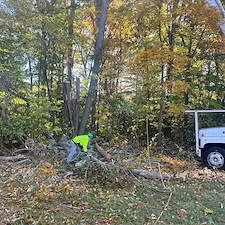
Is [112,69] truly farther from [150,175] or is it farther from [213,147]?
[150,175]

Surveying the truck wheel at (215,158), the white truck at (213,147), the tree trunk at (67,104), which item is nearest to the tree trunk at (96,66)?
the tree trunk at (67,104)

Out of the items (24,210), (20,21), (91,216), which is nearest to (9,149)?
(20,21)

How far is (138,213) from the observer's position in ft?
13.3

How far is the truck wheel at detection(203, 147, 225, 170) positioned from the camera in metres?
7.12

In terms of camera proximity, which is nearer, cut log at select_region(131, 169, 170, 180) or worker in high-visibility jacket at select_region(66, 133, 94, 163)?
cut log at select_region(131, 169, 170, 180)

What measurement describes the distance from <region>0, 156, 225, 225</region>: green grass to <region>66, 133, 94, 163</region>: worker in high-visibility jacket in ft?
1.37

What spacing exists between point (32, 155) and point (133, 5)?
742 centimetres

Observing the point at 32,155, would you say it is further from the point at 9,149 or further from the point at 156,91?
the point at 156,91

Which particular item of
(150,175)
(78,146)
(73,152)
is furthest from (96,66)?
(150,175)

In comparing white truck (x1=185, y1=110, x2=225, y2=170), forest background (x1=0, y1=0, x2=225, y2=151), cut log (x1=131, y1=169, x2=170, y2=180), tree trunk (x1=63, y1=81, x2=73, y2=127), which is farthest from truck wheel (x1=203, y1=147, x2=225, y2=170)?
tree trunk (x1=63, y1=81, x2=73, y2=127)

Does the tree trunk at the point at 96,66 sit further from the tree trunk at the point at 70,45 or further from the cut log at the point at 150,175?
the cut log at the point at 150,175

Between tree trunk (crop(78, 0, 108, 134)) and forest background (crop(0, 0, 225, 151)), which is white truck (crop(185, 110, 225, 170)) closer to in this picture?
forest background (crop(0, 0, 225, 151))

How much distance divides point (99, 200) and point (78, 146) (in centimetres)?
223

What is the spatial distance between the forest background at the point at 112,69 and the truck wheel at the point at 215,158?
2.21m
